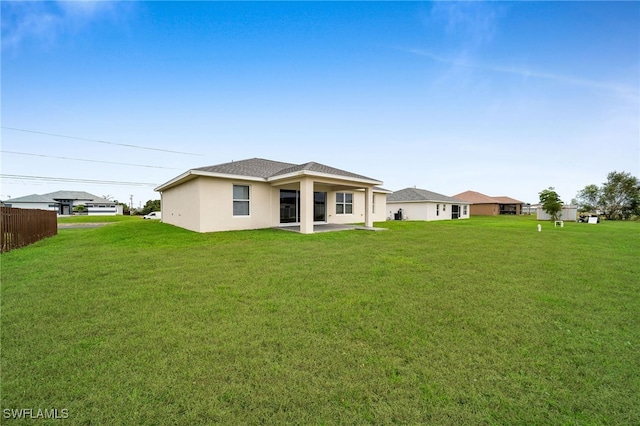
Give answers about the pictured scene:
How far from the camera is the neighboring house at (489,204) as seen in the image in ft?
152

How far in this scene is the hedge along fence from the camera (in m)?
8.80

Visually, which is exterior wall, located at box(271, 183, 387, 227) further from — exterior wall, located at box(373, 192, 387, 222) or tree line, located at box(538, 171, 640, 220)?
tree line, located at box(538, 171, 640, 220)

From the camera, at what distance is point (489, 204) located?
46.2 m

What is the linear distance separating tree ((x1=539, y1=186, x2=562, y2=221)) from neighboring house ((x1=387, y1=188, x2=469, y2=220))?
30.1 ft

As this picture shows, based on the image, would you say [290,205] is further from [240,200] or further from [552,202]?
[552,202]

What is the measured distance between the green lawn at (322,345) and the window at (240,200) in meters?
7.13

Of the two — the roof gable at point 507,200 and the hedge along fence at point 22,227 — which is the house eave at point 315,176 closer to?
the hedge along fence at point 22,227

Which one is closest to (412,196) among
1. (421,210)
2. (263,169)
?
(421,210)

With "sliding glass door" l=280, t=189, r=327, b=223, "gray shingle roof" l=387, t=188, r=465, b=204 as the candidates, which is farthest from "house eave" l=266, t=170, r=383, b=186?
"gray shingle roof" l=387, t=188, r=465, b=204

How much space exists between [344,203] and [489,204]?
39.9m

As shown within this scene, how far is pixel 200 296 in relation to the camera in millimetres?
4363

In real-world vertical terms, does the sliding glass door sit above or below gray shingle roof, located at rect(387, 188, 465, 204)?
below

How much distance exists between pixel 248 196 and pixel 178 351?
11247 mm

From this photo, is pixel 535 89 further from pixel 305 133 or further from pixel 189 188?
pixel 189 188
